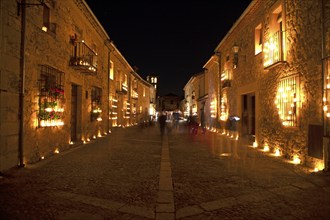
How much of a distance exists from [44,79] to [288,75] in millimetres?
7635

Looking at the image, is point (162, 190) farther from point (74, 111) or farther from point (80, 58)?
point (74, 111)

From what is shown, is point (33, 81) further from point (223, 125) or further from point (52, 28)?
point (223, 125)

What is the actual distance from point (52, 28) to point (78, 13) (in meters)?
2.76

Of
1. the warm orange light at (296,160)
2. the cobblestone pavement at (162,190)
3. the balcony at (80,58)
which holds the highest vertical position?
the balcony at (80,58)

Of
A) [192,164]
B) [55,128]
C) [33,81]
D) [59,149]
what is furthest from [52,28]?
[192,164]

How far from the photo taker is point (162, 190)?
475 cm

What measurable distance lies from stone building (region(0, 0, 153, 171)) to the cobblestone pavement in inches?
35.0

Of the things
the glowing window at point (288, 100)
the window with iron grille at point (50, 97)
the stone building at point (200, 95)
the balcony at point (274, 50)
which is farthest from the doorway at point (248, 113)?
the window with iron grille at point (50, 97)

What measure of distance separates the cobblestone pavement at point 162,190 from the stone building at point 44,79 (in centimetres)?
89

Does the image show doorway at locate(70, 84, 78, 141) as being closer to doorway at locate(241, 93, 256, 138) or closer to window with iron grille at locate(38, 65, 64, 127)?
window with iron grille at locate(38, 65, 64, 127)

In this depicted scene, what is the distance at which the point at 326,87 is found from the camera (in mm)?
6102

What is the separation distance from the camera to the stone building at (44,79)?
6.05 metres

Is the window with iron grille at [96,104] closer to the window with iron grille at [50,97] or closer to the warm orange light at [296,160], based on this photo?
the window with iron grille at [50,97]

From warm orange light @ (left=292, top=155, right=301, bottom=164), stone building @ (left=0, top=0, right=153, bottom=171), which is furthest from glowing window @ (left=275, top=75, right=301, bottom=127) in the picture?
stone building @ (left=0, top=0, right=153, bottom=171)
